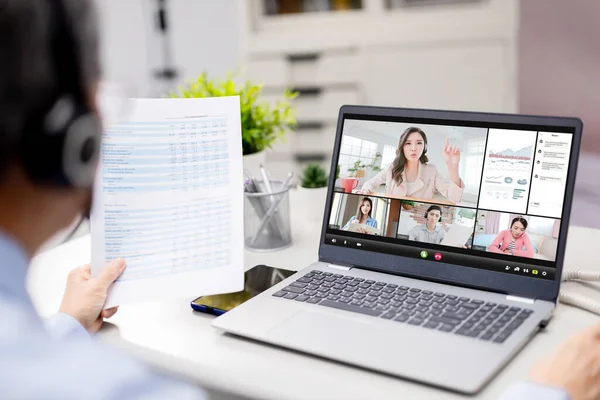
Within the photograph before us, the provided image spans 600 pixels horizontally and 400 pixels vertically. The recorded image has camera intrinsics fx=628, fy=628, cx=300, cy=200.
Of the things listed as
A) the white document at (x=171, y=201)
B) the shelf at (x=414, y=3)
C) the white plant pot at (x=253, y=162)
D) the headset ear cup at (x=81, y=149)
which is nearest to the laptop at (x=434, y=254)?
the white document at (x=171, y=201)

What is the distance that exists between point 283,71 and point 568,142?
7.73 feet

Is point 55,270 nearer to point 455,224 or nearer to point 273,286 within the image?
point 273,286

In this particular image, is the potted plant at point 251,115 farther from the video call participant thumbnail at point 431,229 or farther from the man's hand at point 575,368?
the man's hand at point 575,368

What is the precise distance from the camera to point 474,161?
954 millimetres

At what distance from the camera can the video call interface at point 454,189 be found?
904 mm

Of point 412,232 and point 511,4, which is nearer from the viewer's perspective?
point 412,232

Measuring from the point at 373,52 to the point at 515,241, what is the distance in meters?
2.22

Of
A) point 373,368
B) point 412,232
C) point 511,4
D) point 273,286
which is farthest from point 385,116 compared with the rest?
point 511,4

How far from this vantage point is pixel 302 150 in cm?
321

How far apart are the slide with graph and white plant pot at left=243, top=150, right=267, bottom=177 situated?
19.3 inches

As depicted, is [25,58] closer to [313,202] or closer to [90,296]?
[90,296]

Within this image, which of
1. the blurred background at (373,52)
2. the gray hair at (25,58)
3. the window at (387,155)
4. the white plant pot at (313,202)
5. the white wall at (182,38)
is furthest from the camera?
the white wall at (182,38)

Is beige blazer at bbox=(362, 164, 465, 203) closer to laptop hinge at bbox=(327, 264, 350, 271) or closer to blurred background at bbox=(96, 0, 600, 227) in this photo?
laptop hinge at bbox=(327, 264, 350, 271)

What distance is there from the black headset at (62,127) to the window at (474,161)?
1.98 ft
